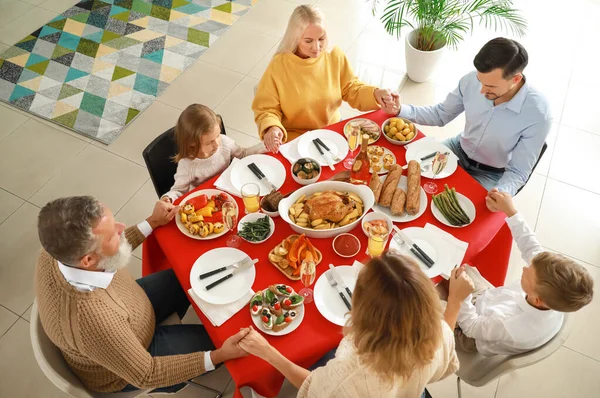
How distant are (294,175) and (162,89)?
8.73 ft

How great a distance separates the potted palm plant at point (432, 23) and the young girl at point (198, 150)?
1881 mm

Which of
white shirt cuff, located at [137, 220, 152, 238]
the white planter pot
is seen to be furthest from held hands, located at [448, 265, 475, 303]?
the white planter pot

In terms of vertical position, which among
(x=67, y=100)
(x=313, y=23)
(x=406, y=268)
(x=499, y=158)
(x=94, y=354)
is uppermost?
(x=313, y=23)

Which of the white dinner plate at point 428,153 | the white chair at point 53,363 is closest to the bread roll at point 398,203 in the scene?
the white dinner plate at point 428,153

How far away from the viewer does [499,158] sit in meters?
2.58

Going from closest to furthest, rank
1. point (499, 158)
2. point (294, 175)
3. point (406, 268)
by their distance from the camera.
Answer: point (406, 268) < point (294, 175) < point (499, 158)

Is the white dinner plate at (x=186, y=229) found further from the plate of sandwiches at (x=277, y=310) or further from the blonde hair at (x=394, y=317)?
the blonde hair at (x=394, y=317)

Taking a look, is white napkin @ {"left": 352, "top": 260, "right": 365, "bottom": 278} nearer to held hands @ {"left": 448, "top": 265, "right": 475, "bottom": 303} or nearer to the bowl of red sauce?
the bowl of red sauce

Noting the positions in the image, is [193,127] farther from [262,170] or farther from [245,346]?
[245,346]

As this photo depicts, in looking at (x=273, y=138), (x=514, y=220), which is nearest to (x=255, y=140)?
(x=273, y=138)

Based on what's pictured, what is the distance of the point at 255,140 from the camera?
3.81 meters

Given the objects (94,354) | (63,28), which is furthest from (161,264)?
(63,28)

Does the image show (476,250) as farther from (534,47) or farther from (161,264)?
(534,47)

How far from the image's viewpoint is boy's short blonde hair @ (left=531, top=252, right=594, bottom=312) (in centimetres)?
159
